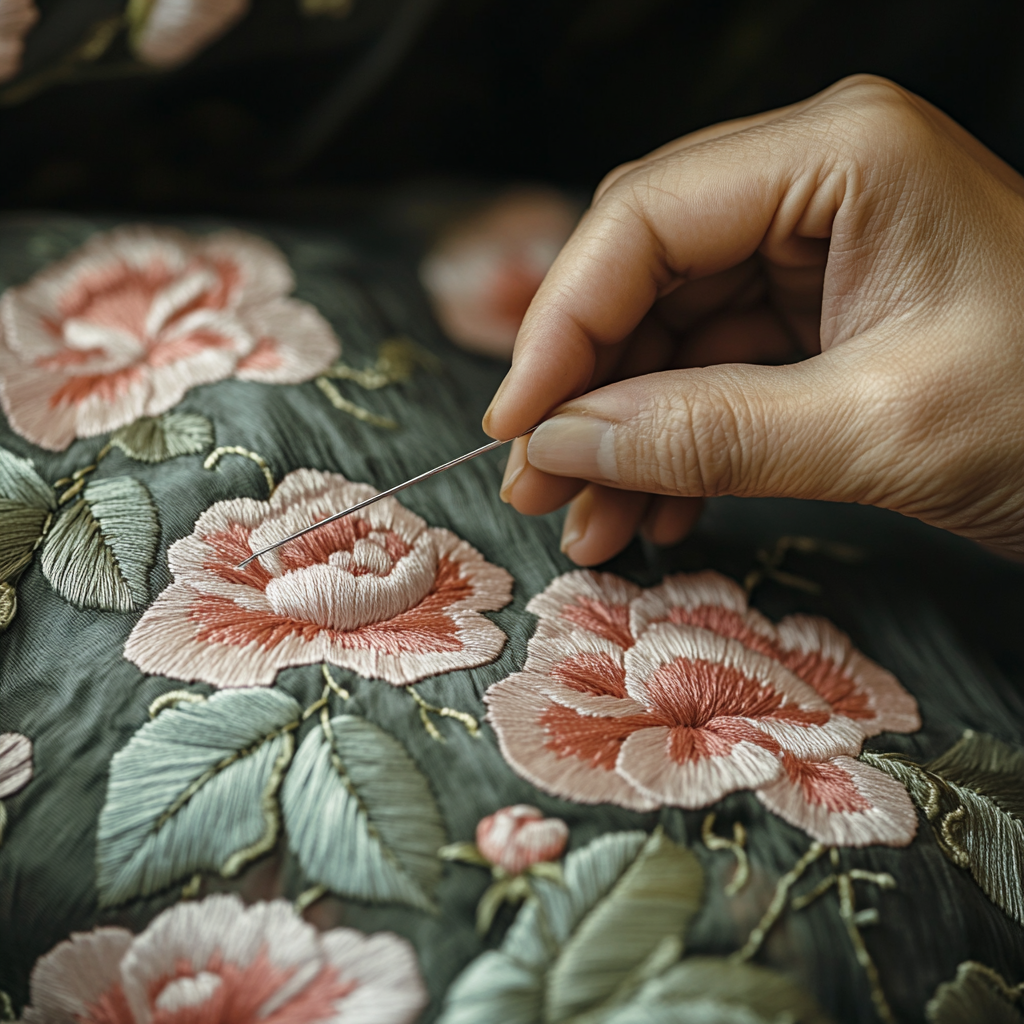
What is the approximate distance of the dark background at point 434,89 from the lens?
82cm

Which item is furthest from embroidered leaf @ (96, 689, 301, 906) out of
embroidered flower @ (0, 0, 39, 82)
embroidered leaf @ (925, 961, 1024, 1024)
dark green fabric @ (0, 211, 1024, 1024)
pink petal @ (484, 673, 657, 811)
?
embroidered flower @ (0, 0, 39, 82)

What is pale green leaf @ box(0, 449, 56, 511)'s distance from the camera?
0.54 meters

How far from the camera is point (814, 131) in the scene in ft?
1.89

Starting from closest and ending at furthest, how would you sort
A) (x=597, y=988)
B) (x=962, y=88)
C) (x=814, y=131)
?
(x=597, y=988) → (x=814, y=131) → (x=962, y=88)

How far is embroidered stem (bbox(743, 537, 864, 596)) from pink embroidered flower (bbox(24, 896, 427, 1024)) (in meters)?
0.37

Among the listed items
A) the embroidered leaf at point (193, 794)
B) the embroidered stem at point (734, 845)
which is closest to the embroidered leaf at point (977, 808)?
the embroidered stem at point (734, 845)

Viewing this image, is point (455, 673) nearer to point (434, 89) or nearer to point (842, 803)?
point (842, 803)

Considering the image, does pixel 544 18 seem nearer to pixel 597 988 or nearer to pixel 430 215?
pixel 430 215

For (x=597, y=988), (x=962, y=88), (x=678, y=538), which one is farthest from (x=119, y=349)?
(x=962, y=88)

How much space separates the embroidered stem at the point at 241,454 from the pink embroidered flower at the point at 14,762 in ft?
0.65

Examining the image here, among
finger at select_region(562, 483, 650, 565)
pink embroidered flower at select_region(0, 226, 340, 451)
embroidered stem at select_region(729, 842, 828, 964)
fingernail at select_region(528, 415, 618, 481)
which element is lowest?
embroidered stem at select_region(729, 842, 828, 964)

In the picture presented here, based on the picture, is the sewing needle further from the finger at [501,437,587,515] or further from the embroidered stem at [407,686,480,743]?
the embroidered stem at [407,686,480,743]

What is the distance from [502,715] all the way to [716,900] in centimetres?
14

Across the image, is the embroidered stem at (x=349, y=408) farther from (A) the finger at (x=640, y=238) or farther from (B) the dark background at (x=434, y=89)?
(B) the dark background at (x=434, y=89)
